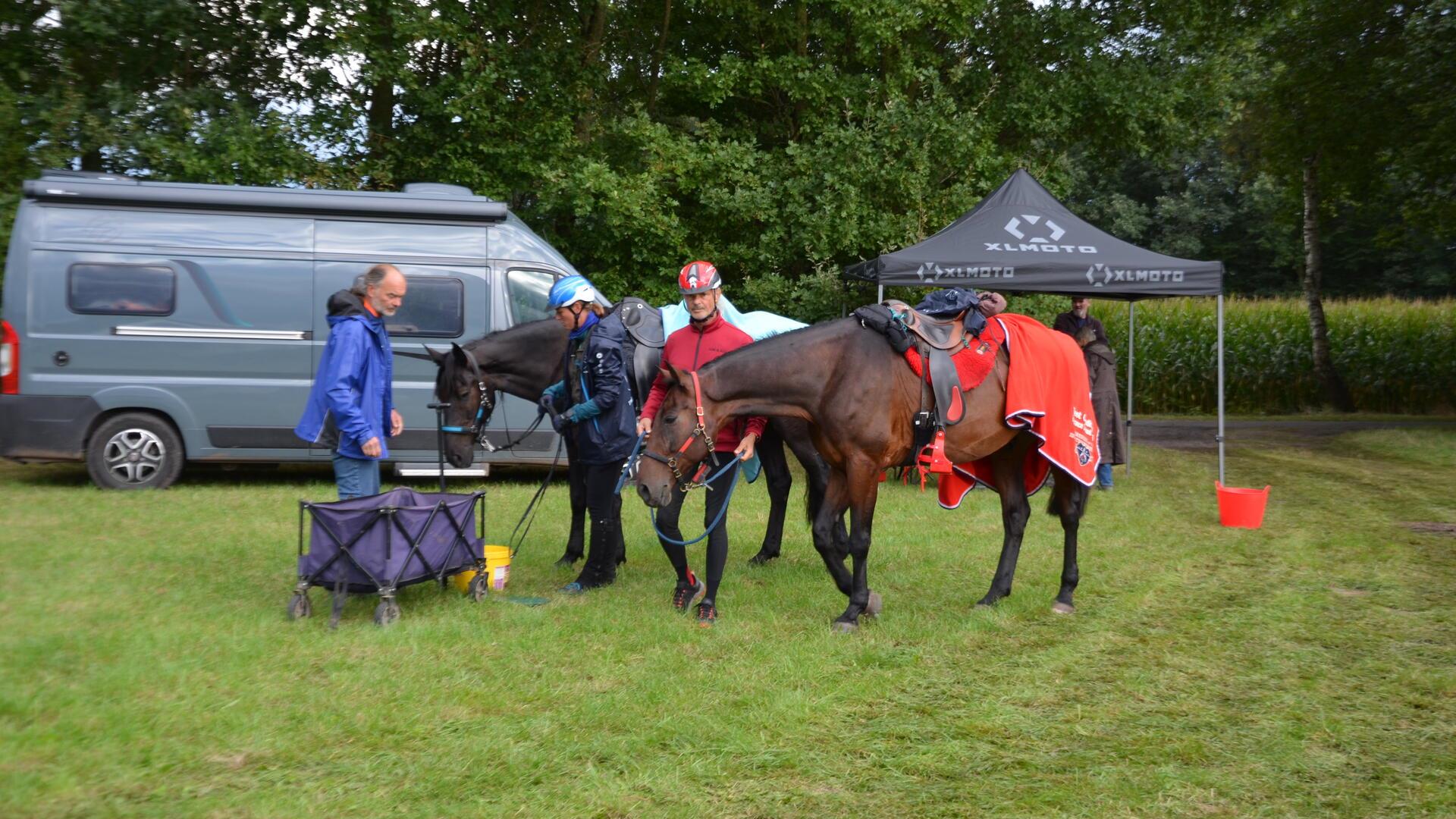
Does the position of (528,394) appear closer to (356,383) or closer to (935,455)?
(356,383)

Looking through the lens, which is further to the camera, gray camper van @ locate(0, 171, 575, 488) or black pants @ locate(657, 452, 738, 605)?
gray camper van @ locate(0, 171, 575, 488)

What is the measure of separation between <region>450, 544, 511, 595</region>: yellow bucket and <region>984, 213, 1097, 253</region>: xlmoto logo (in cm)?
640

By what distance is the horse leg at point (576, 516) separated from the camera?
24.4 ft

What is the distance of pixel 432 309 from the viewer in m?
10.9

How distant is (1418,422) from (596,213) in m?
16.3

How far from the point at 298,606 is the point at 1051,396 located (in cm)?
444

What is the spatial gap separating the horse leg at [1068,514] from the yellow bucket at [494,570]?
11.2 feet

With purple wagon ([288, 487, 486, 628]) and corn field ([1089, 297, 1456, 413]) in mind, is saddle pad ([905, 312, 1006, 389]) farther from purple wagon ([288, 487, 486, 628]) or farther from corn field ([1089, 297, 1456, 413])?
corn field ([1089, 297, 1456, 413])

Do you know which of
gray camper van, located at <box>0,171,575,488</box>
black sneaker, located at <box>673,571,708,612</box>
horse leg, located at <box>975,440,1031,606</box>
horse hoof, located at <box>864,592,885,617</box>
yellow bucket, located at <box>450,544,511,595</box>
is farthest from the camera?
gray camper van, located at <box>0,171,575,488</box>

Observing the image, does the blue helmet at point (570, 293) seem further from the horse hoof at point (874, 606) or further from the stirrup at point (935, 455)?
the horse hoof at point (874, 606)

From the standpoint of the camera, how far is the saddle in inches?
268

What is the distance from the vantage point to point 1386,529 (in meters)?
9.47

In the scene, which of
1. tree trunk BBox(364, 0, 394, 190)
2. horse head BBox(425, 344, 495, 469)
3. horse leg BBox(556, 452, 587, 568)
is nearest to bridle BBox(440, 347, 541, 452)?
horse head BBox(425, 344, 495, 469)

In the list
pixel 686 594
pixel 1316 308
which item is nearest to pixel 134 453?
pixel 686 594
